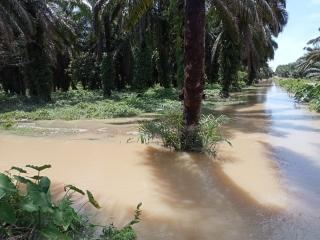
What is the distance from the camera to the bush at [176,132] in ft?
35.0

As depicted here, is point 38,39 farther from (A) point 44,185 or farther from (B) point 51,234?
(B) point 51,234

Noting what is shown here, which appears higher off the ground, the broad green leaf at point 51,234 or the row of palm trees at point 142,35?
the row of palm trees at point 142,35

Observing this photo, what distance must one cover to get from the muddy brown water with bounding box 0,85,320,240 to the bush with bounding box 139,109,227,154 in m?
0.28

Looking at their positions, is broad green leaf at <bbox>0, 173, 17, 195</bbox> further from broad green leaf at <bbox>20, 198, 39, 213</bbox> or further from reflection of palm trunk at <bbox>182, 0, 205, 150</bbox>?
reflection of palm trunk at <bbox>182, 0, 205, 150</bbox>

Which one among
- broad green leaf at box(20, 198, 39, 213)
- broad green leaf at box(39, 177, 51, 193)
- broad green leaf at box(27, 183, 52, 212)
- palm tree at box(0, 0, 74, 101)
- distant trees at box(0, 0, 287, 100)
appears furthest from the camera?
palm tree at box(0, 0, 74, 101)

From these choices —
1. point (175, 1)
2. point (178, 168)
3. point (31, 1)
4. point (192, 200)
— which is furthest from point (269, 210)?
point (31, 1)

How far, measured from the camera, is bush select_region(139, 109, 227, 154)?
1067cm

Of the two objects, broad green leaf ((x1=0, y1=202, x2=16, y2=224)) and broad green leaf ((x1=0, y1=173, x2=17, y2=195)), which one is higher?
broad green leaf ((x1=0, y1=173, x2=17, y2=195))

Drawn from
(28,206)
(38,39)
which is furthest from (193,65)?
Answer: (38,39)

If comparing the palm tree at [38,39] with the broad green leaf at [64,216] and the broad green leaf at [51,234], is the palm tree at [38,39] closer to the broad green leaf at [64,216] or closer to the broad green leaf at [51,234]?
the broad green leaf at [64,216]

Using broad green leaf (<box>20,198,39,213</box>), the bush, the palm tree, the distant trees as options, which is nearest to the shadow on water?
the bush

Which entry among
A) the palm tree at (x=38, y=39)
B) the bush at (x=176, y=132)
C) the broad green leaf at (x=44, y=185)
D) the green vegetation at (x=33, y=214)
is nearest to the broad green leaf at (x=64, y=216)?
the green vegetation at (x=33, y=214)

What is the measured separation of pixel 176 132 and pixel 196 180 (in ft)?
8.82

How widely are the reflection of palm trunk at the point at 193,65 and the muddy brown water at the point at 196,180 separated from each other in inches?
22.9
